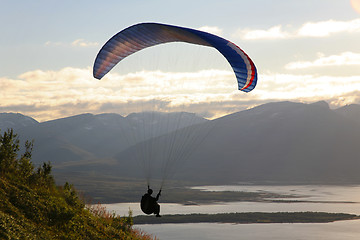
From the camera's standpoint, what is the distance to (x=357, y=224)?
81.2 m

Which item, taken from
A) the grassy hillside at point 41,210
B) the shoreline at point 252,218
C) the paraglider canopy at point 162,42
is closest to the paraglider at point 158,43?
the paraglider canopy at point 162,42

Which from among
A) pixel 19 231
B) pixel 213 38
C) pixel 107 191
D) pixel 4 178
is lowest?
pixel 107 191

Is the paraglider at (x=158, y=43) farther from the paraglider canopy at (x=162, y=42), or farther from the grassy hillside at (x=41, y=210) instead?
the grassy hillside at (x=41, y=210)

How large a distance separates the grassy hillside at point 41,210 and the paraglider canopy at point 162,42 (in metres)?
5.58

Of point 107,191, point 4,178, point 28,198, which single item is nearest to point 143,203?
point 28,198

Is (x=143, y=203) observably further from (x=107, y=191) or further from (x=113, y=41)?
(x=107, y=191)

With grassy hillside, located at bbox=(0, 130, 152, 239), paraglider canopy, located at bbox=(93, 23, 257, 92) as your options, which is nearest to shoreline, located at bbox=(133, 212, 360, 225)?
grassy hillside, located at bbox=(0, 130, 152, 239)

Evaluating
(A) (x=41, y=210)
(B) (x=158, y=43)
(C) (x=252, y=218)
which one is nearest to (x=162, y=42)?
(B) (x=158, y=43)

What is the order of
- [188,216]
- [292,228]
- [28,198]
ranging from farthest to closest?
[188,216], [292,228], [28,198]

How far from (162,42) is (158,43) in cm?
19

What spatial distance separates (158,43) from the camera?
2094cm

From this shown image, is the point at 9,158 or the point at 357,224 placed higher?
the point at 9,158

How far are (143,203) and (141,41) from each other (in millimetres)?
7495

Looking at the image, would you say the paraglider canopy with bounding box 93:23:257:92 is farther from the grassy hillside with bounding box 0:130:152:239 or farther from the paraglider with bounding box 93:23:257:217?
the grassy hillside with bounding box 0:130:152:239
